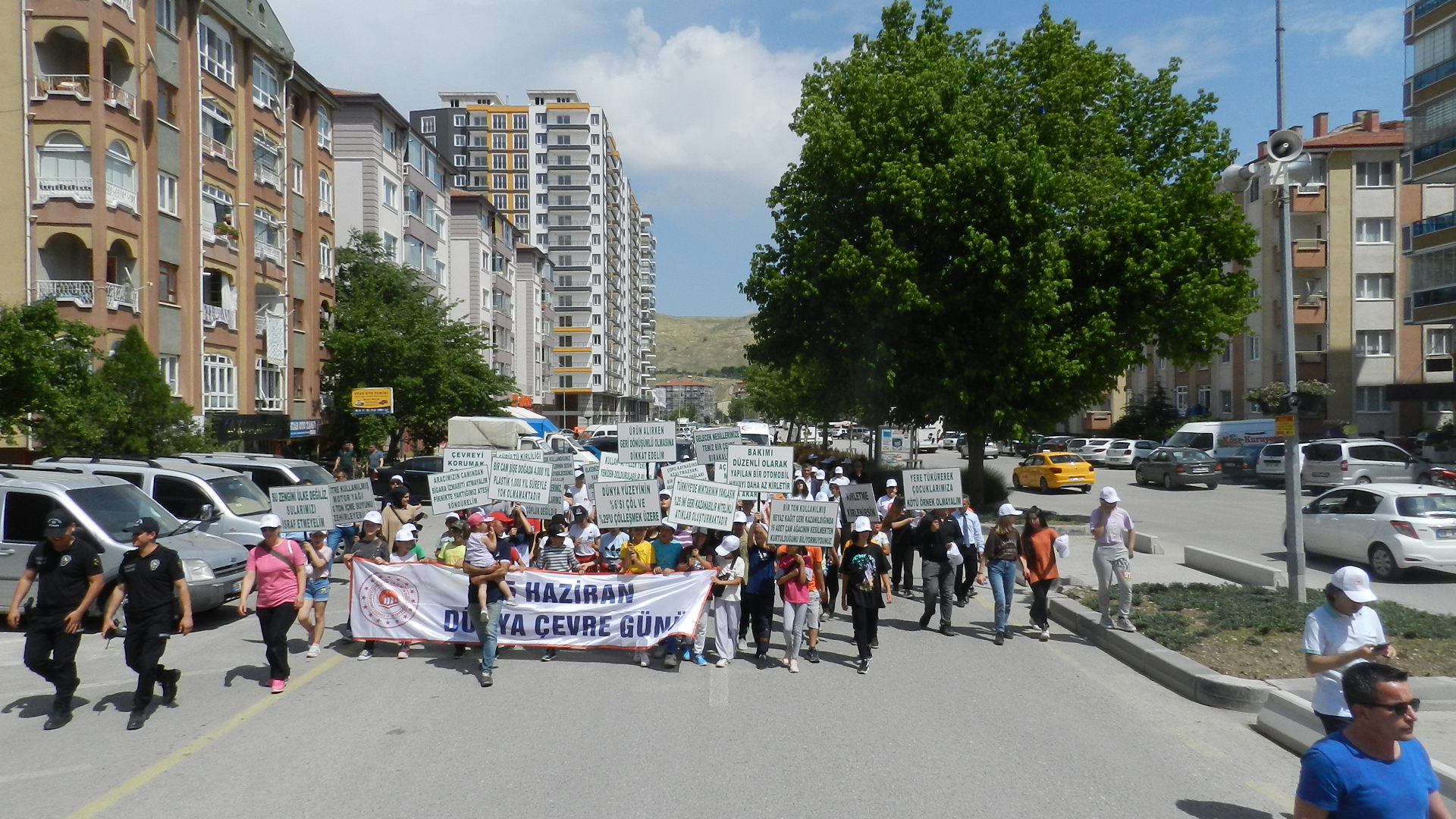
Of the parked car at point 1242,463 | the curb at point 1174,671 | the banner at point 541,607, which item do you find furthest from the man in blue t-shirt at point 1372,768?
the parked car at point 1242,463

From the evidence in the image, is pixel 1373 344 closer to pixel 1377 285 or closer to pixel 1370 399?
pixel 1370 399

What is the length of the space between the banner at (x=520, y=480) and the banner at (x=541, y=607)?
10.9 ft

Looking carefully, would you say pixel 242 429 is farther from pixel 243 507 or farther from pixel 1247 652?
pixel 1247 652

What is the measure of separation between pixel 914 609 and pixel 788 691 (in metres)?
5.03

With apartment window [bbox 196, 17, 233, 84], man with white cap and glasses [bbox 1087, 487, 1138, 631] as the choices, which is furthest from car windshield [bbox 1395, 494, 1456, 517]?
apartment window [bbox 196, 17, 233, 84]

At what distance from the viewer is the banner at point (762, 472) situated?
1483 centimetres

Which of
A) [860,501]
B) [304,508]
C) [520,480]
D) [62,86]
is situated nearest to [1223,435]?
[860,501]

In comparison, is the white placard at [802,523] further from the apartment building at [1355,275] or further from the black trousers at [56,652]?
the apartment building at [1355,275]

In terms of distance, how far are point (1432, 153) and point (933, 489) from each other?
36.6 meters

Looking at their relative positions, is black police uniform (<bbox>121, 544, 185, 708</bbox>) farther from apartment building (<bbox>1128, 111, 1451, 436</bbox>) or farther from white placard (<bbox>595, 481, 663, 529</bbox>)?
apartment building (<bbox>1128, 111, 1451, 436</bbox>)

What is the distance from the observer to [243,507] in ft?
53.5

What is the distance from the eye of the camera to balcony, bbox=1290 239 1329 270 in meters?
50.8

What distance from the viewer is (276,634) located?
9.45 meters

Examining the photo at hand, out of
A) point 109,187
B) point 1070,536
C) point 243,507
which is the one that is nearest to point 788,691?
point 243,507
